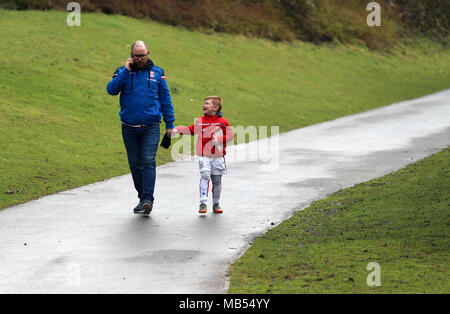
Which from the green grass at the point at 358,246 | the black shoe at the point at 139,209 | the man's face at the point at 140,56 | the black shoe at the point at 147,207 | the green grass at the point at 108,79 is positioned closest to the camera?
the green grass at the point at 358,246

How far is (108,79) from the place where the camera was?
24.1 metres

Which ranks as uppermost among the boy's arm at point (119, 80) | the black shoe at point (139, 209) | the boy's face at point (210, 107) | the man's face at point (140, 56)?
the man's face at point (140, 56)

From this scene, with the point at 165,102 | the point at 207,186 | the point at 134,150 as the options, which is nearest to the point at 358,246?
the point at 207,186

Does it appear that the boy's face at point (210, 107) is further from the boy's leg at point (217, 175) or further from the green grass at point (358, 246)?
the green grass at point (358, 246)

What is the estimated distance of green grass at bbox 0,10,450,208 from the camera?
15258mm

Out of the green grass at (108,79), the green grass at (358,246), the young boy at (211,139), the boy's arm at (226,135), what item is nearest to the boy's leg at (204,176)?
the young boy at (211,139)

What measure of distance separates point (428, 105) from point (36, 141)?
1588 cm

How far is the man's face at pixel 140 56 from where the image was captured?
10.0 meters

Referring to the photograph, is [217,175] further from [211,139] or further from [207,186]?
[211,139]

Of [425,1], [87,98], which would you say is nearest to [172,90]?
[87,98]

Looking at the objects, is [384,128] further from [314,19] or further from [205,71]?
[314,19]

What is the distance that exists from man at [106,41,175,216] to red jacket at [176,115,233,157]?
1.04ft

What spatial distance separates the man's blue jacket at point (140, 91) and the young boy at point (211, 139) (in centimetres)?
35

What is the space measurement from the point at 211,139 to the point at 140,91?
1.03 metres
